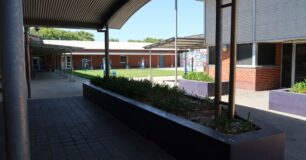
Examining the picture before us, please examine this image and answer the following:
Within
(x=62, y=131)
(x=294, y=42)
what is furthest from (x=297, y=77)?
(x=62, y=131)

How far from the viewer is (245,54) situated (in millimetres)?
13016

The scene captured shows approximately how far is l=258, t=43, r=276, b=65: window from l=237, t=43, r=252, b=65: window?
432 millimetres

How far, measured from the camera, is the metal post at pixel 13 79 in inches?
76.4

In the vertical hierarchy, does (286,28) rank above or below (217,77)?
above

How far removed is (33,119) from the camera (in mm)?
6973

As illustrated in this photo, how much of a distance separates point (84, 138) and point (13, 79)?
3.48m

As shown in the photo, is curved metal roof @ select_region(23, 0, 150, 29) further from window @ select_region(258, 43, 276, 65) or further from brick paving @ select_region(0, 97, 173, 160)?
window @ select_region(258, 43, 276, 65)

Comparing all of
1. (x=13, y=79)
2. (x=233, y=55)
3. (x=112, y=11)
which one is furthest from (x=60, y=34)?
(x=13, y=79)

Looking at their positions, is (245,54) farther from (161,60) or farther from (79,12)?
(161,60)

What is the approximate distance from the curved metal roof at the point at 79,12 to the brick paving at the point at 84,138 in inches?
122

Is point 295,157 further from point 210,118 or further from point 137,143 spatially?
point 137,143

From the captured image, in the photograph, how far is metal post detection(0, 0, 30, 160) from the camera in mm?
1941

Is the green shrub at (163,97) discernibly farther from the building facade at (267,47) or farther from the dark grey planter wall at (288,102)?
the building facade at (267,47)

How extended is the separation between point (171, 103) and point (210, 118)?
0.88 meters
